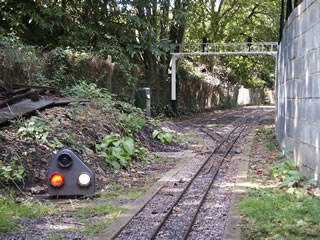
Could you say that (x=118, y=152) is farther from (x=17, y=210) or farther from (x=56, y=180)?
(x=17, y=210)

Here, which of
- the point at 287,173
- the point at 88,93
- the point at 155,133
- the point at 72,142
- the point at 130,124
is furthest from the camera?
the point at 155,133

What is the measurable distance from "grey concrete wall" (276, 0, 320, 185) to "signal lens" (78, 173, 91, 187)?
3614 mm

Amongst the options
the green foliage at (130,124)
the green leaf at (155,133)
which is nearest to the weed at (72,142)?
the green foliage at (130,124)

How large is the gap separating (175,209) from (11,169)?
8.77 ft

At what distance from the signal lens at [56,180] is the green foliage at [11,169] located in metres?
0.70

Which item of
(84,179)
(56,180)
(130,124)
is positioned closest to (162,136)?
(130,124)

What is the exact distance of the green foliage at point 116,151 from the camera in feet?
28.7

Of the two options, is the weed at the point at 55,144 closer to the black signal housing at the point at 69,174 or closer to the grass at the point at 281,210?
the black signal housing at the point at 69,174

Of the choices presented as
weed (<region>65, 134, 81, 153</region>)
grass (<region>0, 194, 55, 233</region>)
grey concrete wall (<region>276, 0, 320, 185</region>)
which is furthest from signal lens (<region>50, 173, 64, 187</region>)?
grey concrete wall (<region>276, 0, 320, 185</region>)

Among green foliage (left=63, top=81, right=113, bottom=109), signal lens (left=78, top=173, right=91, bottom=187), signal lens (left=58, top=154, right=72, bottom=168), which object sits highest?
green foliage (left=63, top=81, right=113, bottom=109)

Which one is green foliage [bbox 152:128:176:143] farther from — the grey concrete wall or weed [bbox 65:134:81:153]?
weed [bbox 65:134:81:153]

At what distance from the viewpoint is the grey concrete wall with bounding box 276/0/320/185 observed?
677 centimetres

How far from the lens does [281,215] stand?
5.45m

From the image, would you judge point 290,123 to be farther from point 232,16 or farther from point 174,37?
point 232,16
